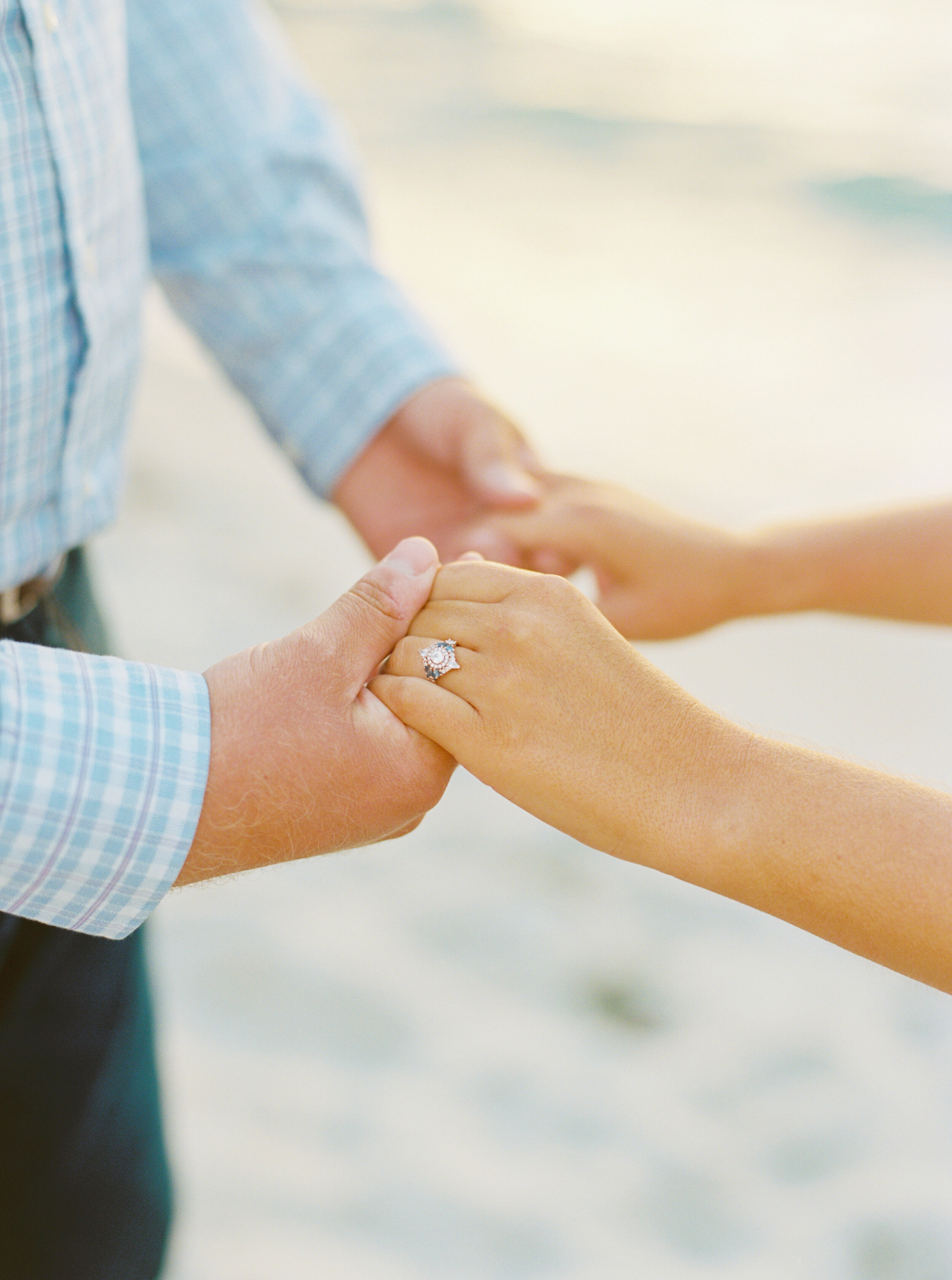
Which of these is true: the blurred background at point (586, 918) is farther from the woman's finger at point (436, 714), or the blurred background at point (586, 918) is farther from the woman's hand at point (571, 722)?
the woman's finger at point (436, 714)

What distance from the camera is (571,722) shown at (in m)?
1.15

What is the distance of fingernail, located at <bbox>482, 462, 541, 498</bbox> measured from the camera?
163cm

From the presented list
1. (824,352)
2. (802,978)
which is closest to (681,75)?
(824,352)

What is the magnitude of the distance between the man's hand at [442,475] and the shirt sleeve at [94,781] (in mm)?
704

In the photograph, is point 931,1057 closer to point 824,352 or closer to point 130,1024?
point 130,1024

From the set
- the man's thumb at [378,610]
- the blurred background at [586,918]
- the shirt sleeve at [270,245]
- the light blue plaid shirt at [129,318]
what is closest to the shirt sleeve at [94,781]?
the light blue plaid shirt at [129,318]

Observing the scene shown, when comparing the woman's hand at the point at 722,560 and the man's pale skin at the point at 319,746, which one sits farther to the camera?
the woman's hand at the point at 722,560

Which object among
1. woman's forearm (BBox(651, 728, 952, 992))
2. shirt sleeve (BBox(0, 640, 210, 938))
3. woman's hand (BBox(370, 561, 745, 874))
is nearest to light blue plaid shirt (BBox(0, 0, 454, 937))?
shirt sleeve (BBox(0, 640, 210, 938))

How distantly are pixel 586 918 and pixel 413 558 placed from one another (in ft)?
5.40

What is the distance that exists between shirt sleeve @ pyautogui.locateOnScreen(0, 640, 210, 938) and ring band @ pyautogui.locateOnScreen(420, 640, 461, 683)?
25 cm

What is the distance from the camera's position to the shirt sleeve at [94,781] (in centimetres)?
96

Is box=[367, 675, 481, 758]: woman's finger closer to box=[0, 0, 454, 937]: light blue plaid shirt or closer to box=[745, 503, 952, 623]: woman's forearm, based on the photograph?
box=[0, 0, 454, 937]: light blue plaid shirt

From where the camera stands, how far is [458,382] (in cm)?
173

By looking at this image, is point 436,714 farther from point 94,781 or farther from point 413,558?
point 94,781
